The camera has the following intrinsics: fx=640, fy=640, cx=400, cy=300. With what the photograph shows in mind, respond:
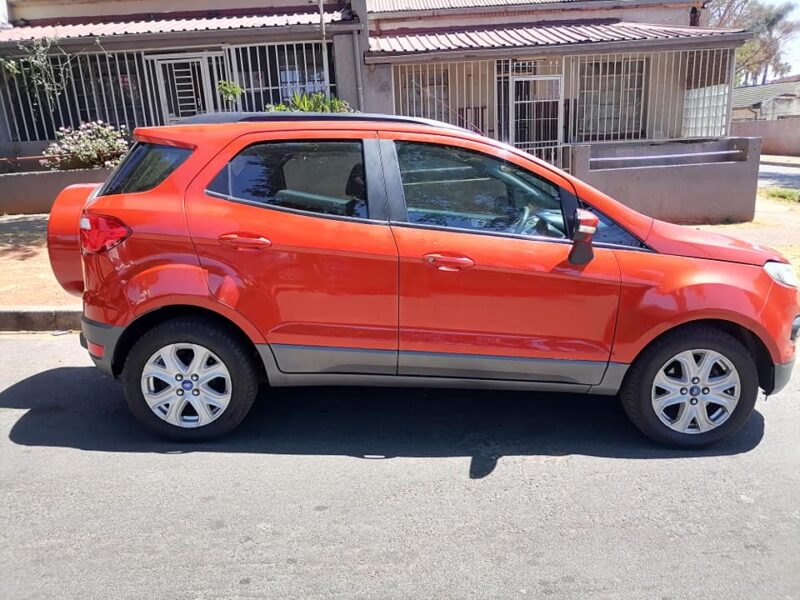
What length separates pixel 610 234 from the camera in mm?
3660

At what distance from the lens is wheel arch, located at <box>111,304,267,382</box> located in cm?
367

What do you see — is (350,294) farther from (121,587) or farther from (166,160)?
(121,587)

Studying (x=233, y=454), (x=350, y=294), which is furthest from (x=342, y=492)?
(x=350, y=294)

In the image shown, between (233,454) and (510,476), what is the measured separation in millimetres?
1565

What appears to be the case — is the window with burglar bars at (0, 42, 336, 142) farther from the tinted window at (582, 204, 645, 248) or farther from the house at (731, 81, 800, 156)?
the house at (731, 81, 800, 156)

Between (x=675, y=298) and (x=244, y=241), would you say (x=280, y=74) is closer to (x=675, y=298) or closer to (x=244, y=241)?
(x=244, y=241)

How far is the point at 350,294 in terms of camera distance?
11.7 ft

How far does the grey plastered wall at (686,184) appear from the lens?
36.0ft

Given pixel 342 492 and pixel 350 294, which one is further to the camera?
pixel 350 294

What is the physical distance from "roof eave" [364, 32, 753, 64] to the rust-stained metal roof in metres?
0.04

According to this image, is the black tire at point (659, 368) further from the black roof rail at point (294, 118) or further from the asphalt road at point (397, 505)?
the black roof rail at point (294, 118)

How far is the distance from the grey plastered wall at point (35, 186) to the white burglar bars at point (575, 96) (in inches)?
241

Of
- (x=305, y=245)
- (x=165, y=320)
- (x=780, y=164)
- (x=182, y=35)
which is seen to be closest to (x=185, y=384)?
(x=165, y=320)

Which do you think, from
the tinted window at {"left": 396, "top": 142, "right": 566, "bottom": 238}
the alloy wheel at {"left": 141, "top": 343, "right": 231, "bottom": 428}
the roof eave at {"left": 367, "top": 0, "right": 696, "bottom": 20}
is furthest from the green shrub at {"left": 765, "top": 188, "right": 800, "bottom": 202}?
the alloy wheel at {"left": 141, "top": 343, "right": 231, "bottom": 428}
